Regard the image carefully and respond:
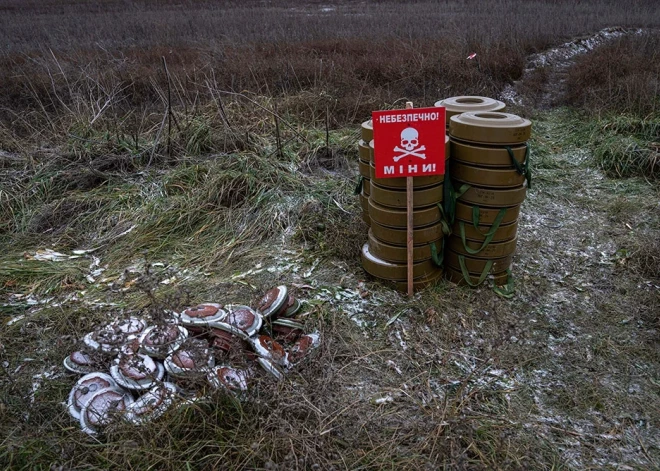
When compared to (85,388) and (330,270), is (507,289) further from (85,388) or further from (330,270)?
(85,388)

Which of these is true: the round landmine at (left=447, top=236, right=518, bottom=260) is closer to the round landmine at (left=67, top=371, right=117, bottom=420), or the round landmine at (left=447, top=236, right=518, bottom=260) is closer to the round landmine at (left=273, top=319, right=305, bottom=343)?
the round landmine at (left=273, top=319, right=305, bottom=343)

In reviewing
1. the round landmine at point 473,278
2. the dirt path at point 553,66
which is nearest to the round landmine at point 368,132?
the round landmine at point 473,278

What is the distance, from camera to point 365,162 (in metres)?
3.43

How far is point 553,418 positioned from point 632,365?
28.2 inches

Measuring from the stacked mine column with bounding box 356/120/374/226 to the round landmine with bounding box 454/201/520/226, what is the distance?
708 mm

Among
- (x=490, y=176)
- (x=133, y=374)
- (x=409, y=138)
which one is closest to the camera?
(x=133, y=374)

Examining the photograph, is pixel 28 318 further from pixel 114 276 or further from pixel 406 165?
pixel 406 165

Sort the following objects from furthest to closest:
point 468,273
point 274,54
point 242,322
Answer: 1. point 274,54
2. point 468,273
3. point 242,322

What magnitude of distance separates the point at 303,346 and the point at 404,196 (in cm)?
113

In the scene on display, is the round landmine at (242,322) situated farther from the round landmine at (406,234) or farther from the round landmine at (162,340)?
the round landmine at (406,234)

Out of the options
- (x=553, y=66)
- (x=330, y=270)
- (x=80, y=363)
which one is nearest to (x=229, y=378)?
(x=80, y=363)

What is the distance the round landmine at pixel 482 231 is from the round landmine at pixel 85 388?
90.2 inches

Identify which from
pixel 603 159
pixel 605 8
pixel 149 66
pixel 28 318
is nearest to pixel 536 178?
pixel 603 159

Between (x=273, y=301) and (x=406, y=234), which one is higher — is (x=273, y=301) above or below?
below
